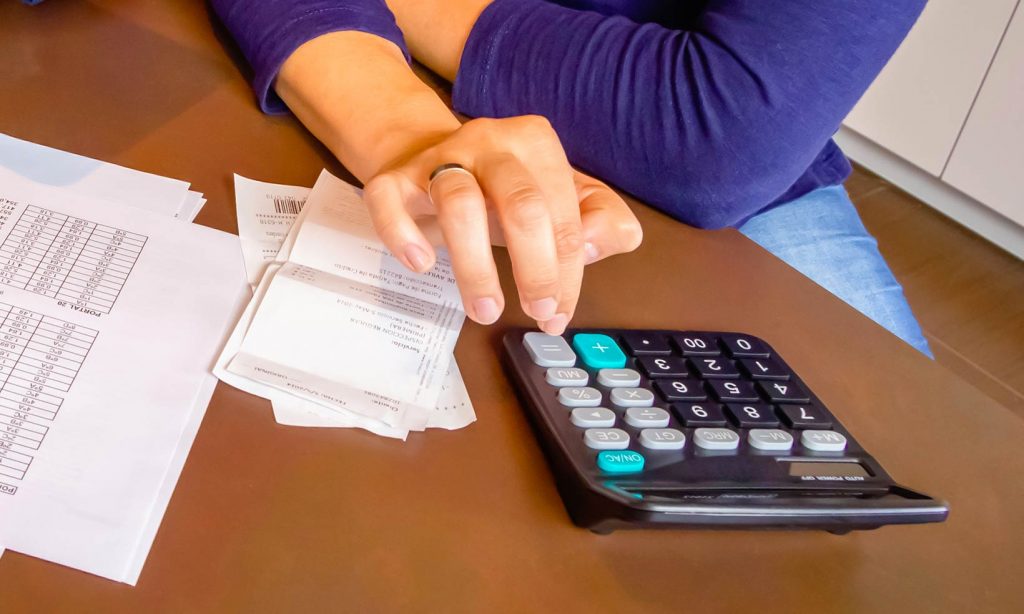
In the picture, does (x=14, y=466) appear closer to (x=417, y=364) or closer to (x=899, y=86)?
(x=417, y=364)

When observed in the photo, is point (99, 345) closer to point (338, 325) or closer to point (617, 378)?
point (338, 325)

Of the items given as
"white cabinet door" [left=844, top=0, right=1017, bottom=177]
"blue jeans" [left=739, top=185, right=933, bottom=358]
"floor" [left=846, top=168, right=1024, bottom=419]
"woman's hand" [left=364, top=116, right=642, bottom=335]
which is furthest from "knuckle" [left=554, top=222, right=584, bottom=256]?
"white cabinet door" [left=844, top=0, right=1017, bottom=177]

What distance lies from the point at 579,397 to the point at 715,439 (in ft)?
0.22

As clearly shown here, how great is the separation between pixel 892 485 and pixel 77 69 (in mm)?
576

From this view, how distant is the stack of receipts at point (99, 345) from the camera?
36cm

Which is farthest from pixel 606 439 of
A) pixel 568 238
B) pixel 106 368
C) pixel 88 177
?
pixel 88 177

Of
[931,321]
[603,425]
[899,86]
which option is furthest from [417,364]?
[899,86]

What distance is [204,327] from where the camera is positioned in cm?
45

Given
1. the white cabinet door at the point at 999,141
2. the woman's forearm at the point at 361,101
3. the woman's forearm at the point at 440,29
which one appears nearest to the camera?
the woman's forearm at the point at 361,101

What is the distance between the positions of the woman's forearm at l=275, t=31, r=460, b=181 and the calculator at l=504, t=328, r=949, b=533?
0.55ft

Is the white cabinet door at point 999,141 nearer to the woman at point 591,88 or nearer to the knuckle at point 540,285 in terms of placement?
the woman at point 591,88

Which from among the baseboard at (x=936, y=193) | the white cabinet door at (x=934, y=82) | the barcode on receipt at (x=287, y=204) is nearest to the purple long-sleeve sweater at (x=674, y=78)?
the barcode on receipt at (x=287, y=204)

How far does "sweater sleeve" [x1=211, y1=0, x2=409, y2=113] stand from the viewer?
612 mm

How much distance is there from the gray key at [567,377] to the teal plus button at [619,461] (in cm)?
5
